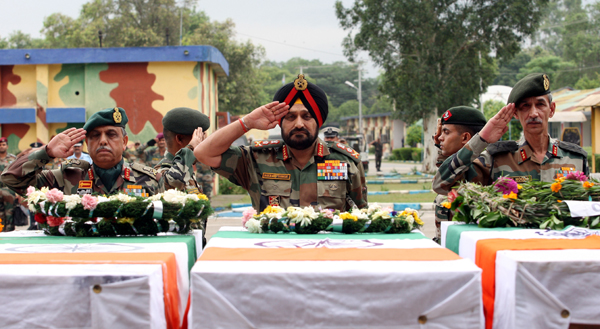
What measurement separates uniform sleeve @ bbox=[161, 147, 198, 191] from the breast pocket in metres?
0.94

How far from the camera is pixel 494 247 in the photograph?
2000mm

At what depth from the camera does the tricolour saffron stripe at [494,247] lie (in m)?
1.95

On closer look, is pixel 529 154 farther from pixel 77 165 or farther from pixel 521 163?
pixel 77 165

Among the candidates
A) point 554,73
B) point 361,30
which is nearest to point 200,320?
point 361,30

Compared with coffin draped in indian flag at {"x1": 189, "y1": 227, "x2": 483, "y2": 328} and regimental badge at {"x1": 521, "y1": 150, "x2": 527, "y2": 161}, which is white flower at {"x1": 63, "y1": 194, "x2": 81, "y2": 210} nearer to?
coffin draped in indian flag at {"x1": 189, "y1": 227, "x2": 483, "y2": 328}

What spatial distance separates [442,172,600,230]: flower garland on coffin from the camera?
8.07ft

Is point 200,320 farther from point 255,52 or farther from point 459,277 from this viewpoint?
point 255,52

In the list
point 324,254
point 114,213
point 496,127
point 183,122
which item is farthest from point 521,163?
point 114,213

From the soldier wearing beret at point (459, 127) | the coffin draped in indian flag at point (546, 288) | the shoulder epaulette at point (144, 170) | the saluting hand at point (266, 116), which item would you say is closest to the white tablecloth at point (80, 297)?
the coffin draped in indian flag at point (546, 288)

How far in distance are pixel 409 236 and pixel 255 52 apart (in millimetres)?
33308

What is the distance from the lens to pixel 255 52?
114ft

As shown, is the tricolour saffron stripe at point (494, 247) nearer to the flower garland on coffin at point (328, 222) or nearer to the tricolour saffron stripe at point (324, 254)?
the tricolour saffron stripe at point (324, 254)

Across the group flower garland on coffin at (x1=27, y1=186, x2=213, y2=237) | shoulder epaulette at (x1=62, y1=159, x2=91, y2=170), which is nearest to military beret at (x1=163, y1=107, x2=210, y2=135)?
shoulder epaulette at (x1=62, y1=159, x2=91, y2=170)

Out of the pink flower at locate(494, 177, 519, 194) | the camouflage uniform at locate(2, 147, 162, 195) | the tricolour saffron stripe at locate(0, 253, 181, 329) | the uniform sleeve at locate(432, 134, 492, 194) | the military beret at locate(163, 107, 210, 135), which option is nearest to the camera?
the tricolour saffron stripe at locate(0, 253, 181, 329)
